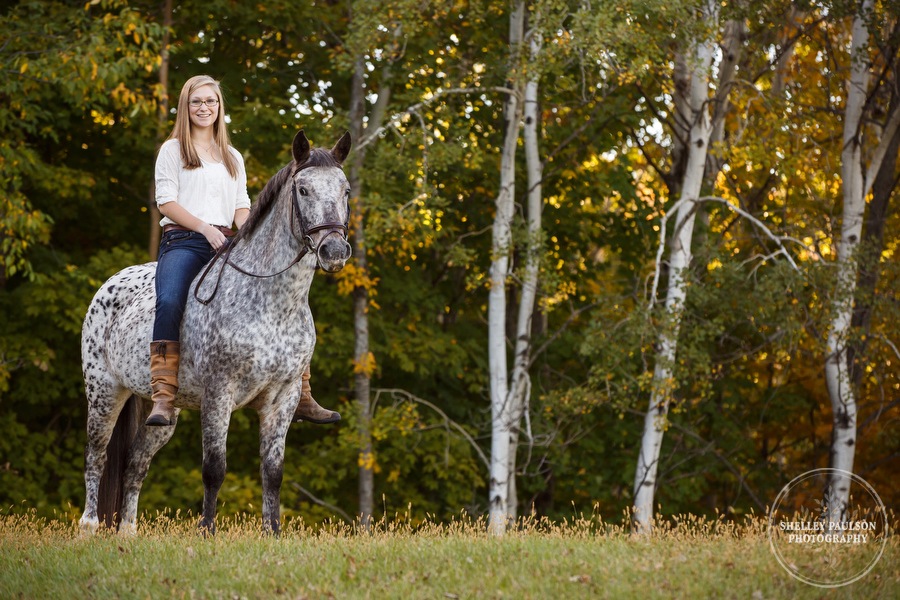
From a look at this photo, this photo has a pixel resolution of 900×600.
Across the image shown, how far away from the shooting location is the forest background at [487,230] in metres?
14.6

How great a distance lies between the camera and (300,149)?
6824 mm

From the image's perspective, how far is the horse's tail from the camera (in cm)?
815

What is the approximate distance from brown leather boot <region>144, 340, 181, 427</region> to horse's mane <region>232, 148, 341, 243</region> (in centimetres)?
86

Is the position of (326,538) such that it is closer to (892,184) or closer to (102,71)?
(102,71)

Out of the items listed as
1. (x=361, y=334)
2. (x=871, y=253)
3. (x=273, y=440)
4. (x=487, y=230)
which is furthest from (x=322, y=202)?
(x=487, y=230)

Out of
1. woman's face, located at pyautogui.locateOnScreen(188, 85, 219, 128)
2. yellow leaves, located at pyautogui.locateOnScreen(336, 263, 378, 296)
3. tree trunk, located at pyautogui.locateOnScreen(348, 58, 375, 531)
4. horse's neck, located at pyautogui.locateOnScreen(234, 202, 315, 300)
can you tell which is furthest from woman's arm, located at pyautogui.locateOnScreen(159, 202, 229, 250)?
yellow leaves, located at pyautogui.locateOnScreen(336, 263, 378, 296)

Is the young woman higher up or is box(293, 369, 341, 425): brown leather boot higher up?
the young woman

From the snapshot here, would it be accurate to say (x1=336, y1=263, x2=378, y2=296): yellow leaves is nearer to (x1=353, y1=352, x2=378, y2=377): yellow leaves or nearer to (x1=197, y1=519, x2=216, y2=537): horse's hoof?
(x1=353, y1=352, x2=378, y2=377): yellow leaves

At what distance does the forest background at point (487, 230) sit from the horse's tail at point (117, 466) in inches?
223

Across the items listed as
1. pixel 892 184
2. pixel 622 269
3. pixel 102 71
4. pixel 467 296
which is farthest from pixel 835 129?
pixel 102 71

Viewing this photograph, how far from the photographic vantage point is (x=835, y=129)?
18.9 meters

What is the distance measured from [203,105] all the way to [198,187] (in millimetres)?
575

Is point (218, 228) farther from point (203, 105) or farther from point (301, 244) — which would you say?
point (301, 244)

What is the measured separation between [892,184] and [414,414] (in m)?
9.06
